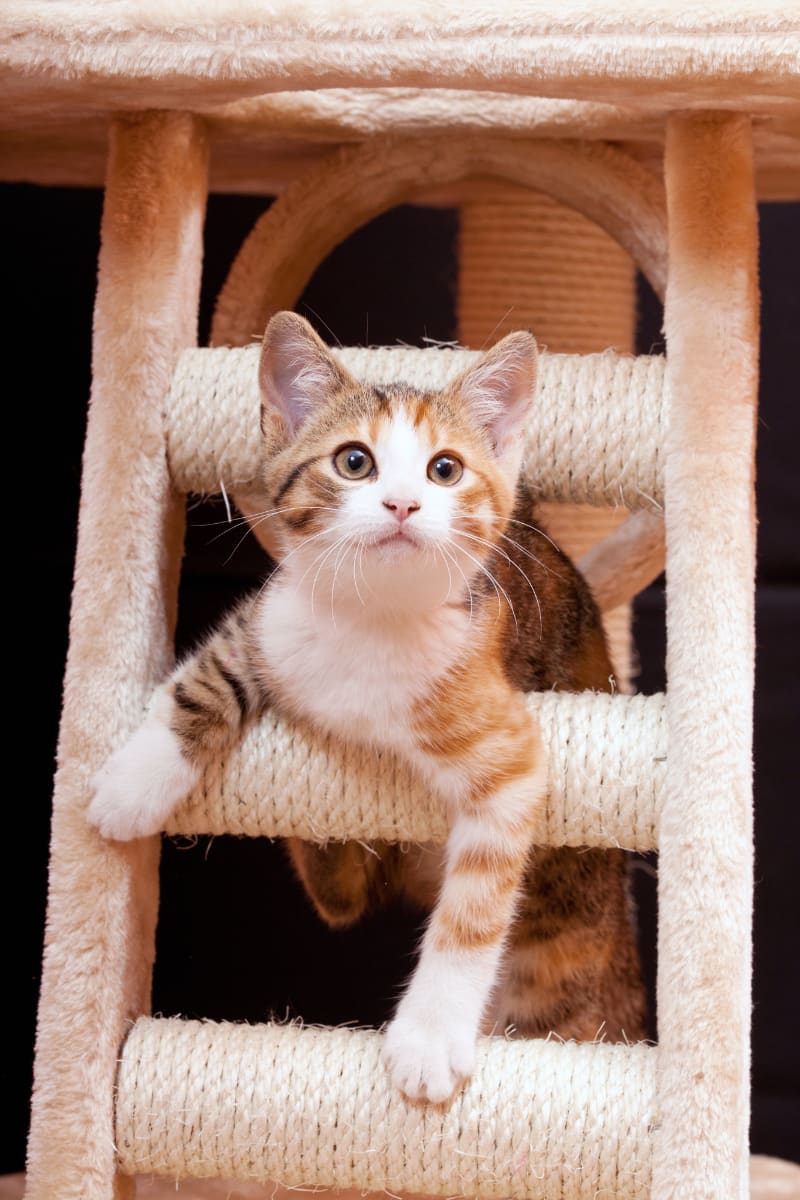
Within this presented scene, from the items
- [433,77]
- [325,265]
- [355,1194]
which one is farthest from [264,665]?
[325,265]

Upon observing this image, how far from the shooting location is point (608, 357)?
40.1 inches

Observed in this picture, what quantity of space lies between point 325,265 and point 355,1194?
1022 mm

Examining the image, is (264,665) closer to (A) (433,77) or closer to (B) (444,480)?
(B) (444,480)

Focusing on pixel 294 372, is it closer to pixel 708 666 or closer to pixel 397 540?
pixel 397 540

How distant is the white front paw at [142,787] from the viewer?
3.09 feet

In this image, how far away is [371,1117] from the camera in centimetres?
90

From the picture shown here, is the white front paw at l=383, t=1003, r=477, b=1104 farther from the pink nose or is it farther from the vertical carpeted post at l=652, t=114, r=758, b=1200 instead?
the pink nose

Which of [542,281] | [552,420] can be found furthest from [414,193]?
[552,420]

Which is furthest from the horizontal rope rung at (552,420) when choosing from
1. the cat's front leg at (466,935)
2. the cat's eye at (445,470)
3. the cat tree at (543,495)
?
the cat's front leg at (466,935)

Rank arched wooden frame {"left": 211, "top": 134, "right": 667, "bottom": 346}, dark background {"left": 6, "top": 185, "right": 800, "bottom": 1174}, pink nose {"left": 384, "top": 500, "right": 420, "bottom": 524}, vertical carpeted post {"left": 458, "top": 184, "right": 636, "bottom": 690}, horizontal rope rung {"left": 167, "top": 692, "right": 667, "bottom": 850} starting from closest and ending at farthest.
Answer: pink nose {"left": 384, "top": 500, "right": 420, "bottom": 524}
horizontal rope rung {"left": 167, "top": 692, "right": 667, "bottom": 850}
arched wooden frame {"left": 211, "top": 134, "right": 667, "bottom": 346}
vertical carpeted post {"left": 458, "top": 184, "right": 636, "bottom": 690}
dark background {"left": 6, "top": 185, "right": 800, "bottom": 1174}

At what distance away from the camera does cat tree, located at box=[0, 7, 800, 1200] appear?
2.94 feet

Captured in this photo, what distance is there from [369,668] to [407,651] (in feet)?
0.10

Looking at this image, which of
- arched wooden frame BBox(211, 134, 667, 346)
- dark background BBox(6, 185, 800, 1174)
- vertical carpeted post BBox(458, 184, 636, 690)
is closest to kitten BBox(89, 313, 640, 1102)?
arched wooden frame BBox(211, 134, 667, 346)

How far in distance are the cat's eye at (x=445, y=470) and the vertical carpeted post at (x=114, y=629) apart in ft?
0.78
